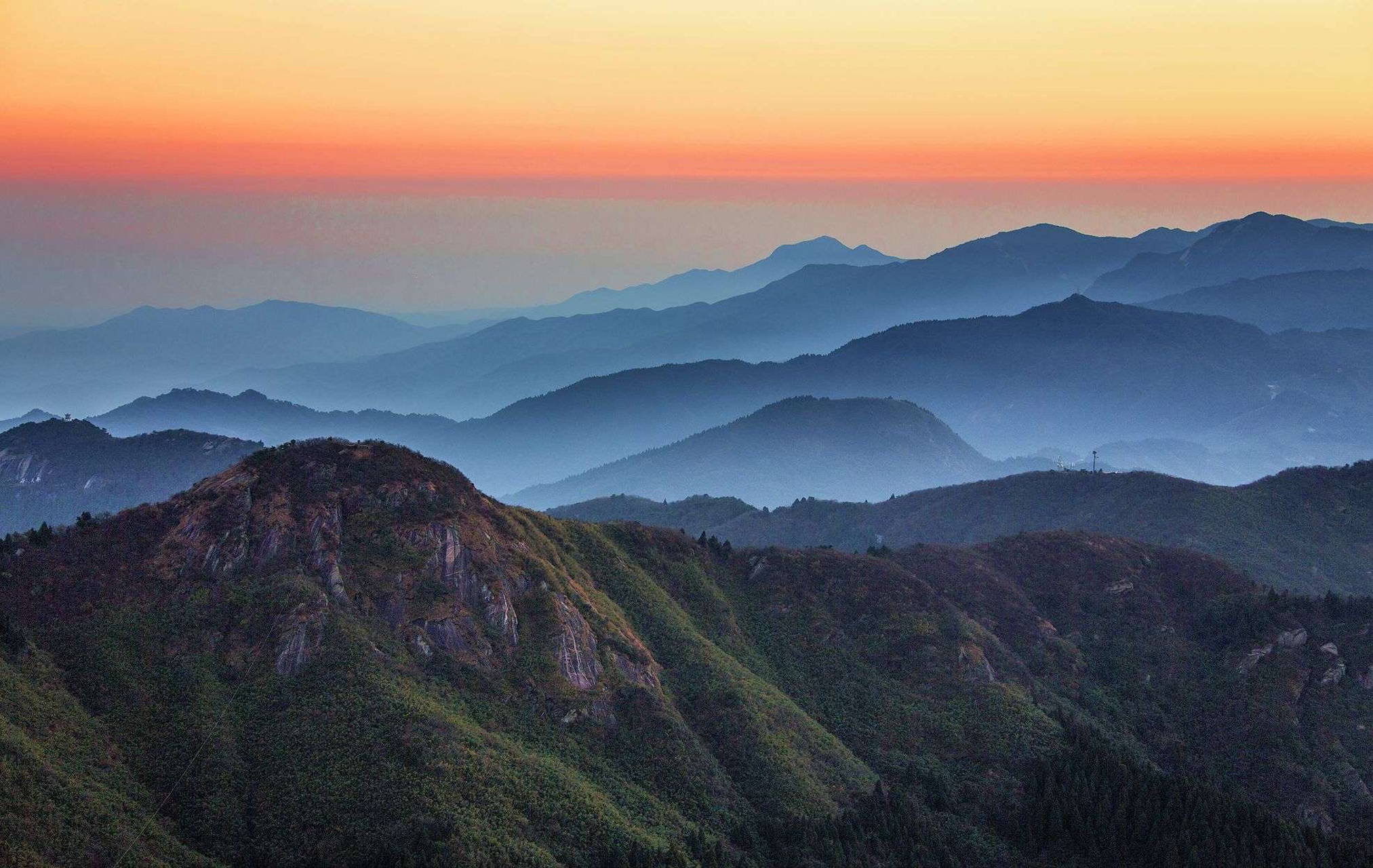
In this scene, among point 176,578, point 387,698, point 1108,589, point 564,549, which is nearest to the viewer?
point 387,698

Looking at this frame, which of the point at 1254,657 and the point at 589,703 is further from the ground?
the point at 589,703

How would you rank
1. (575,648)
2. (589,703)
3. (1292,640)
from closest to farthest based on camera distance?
(589,703) → (575,648) → (1292,640)

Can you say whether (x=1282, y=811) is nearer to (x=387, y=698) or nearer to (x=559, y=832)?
(x=559, y=832)

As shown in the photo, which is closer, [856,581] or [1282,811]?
[1282,811]

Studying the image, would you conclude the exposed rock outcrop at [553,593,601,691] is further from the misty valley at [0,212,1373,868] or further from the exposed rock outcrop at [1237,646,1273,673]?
the exposed rock outcrop at [1237,646,1273,673]

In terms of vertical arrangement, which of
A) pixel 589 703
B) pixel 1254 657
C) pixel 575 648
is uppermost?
pixel 575 648

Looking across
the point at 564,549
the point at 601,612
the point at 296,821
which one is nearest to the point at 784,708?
the point at 601,612

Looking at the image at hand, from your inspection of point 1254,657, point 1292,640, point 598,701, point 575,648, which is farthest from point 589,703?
point 1292,640

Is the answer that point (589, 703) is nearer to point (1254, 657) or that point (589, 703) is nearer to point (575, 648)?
point (575, 648)
